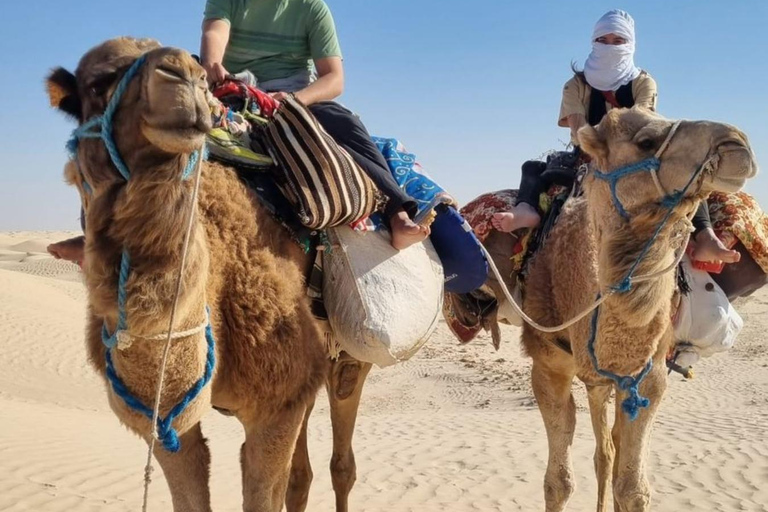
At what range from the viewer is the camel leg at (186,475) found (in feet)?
8.85

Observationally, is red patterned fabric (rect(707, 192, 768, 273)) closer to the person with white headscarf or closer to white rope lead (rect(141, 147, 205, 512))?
the person with white headscarf

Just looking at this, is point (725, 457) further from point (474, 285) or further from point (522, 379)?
point (522, 379)

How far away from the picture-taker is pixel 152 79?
1.81 meters

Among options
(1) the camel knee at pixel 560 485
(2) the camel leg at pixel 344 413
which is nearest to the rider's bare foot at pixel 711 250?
(1) the camel knee at pixel 560 485

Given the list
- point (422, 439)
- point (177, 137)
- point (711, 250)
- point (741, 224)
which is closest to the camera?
point (177, 137)

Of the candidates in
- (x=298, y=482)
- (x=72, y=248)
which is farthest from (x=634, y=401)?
(x=72, y=248)

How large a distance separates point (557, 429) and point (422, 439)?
17.6ft

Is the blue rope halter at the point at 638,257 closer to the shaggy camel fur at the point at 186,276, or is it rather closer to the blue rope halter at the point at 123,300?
the shaggy camel fur at the point at 186,276

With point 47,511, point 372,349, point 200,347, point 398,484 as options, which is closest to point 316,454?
point 398,484

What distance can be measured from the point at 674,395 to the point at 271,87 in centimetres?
1281

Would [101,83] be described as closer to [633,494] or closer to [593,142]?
[593,142]

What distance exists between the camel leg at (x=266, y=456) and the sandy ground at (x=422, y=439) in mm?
3562

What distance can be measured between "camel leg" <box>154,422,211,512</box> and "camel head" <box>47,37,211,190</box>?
Answer: 3.72 ft

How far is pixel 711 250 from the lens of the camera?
154 inches
